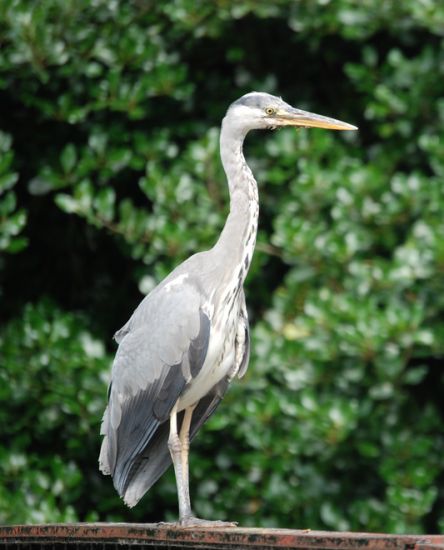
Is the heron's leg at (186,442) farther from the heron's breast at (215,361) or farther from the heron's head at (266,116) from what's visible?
the heron's head at (266,116)

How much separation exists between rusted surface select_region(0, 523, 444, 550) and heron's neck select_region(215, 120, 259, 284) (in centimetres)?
126

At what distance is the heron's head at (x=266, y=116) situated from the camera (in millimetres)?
4379

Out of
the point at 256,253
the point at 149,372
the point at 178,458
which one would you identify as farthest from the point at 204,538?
the point at 256,253

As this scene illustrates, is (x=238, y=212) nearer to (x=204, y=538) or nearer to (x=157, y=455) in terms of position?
(x=157, y=455)

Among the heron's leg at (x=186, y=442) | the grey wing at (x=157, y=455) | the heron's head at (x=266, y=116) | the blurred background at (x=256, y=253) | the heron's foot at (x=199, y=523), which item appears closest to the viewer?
the heron's foot at (x=199, y=523)

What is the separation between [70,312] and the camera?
627cm

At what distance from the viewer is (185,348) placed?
4.05 metres

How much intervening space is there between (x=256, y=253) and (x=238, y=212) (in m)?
1.52

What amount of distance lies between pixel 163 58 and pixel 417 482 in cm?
252

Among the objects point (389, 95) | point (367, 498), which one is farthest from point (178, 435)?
point (389, 95)

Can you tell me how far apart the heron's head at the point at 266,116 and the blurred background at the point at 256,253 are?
1182 millimetres

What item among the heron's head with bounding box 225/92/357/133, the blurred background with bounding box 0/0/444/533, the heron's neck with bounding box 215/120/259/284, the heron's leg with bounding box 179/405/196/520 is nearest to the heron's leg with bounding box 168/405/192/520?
the heron's leg with bounding box 179/405/196/520

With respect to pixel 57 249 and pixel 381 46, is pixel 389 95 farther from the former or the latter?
pixel 57 249

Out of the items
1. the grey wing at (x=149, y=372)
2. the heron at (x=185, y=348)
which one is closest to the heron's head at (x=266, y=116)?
the heron at (x=185, y=348)
